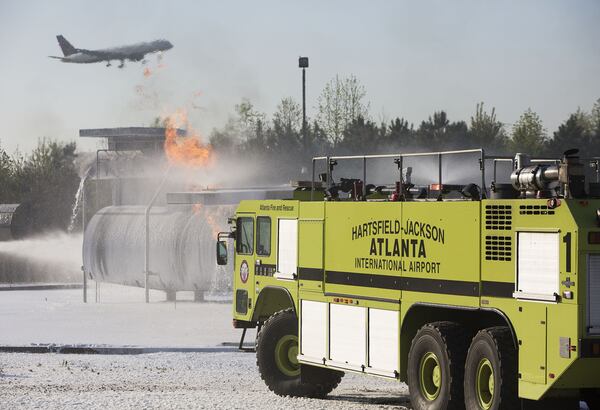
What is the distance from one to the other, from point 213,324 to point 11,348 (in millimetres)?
7956

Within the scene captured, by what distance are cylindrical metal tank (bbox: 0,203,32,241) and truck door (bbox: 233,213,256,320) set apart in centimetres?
5599

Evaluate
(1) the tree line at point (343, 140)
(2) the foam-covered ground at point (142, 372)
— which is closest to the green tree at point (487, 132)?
(1) the tree line at point (343, 140)

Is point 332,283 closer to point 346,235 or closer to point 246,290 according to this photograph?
point 346,235

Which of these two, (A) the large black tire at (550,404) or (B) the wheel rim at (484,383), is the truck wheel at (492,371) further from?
(A) the large black tire at (550,404)

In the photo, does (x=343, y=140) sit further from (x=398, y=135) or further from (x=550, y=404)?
(x=550, y=404)

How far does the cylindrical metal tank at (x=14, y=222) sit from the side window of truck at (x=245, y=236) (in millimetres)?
55927

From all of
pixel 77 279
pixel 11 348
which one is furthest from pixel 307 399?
pixel 77 279

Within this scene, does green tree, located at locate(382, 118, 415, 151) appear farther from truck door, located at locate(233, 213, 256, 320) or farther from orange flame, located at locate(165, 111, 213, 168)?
truck door, located at locate(233, 213, 256, 320)

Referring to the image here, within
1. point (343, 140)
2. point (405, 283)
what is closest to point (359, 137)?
point (343, 140)

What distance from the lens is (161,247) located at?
43656 millimetres

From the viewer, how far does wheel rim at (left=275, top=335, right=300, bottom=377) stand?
20750 millimetres

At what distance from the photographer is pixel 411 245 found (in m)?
17.4

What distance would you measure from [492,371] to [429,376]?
5.51ft

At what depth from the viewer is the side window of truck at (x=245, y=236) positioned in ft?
71.5
